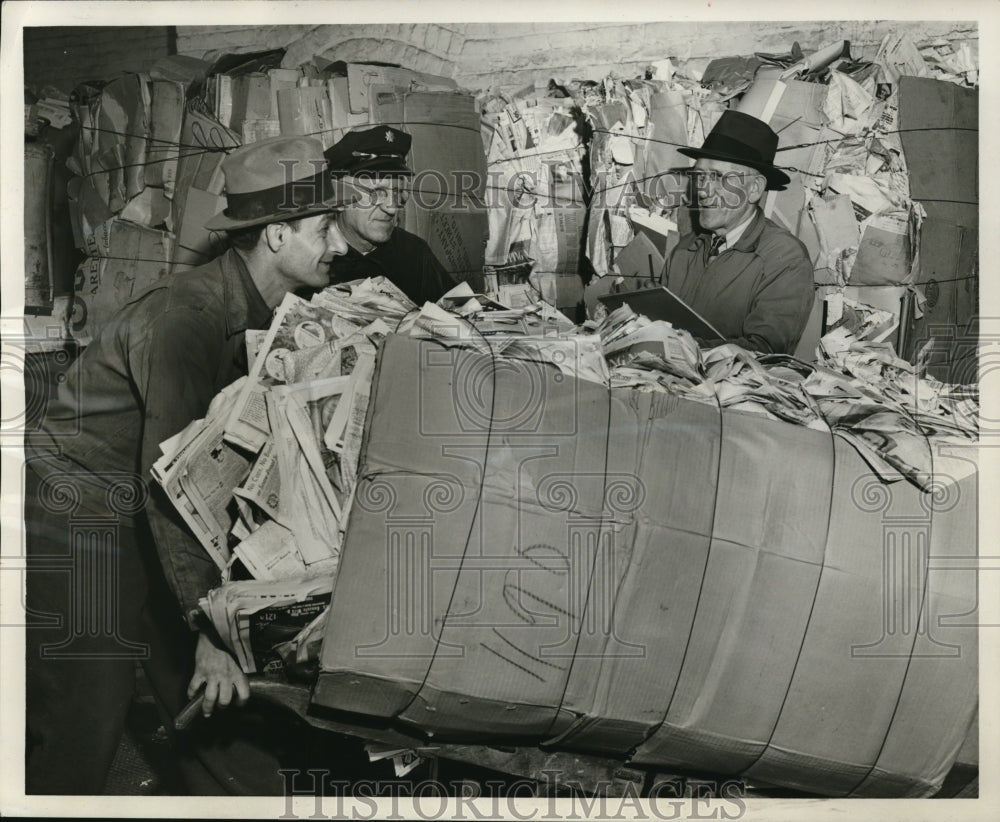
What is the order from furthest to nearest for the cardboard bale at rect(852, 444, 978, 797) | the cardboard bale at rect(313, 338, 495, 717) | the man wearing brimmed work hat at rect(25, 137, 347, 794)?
1. the man wearing brimmed work hat at rect(25, 137, 347, 794)
2. the cardboard bale at rect(852, 444, 978, 797)
3. the cardboard bale at rect(313, 338, 495, 717)

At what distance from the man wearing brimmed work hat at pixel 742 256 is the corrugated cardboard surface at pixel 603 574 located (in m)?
0.34

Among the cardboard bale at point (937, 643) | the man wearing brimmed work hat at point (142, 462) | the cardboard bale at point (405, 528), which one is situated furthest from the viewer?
the man wearing brimmed work hat at point (142, 462)

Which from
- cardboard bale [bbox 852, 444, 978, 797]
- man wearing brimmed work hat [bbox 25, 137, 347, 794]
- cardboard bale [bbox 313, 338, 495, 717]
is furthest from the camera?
man wearing brimmed work hat [bbox 25, 137, 347, 794]

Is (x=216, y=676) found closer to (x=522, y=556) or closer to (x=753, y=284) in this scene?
(x=522, y=556)

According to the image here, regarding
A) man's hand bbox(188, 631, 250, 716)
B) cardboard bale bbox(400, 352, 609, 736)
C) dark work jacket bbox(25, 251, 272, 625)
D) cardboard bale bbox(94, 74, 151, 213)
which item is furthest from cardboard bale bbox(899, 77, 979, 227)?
man's hand bbox(188, 631, 250, 716)

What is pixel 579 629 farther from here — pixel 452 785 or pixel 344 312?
pixel 344 312

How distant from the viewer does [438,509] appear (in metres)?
2.09

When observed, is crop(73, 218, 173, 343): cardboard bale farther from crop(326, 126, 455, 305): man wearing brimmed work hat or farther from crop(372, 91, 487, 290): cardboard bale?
crop(372, 91, 487, 290): cardboard bale

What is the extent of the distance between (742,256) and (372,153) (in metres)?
0.99

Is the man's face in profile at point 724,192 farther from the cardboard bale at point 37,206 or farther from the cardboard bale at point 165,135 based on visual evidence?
the cardboard bale at point 37,206

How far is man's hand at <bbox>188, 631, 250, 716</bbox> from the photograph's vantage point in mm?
2203

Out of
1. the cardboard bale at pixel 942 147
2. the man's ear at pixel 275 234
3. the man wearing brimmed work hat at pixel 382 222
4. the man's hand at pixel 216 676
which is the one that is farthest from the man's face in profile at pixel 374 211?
the cardboard bale at pixel 942 147

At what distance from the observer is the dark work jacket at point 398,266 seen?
2330mm

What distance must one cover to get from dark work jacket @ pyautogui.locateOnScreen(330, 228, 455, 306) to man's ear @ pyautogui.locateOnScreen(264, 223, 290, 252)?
142mm
